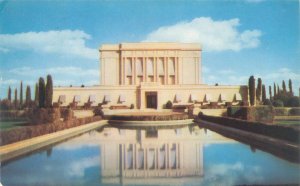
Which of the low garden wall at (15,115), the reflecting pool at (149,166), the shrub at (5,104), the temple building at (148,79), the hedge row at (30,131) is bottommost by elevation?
the reflecting pool at (149,166)

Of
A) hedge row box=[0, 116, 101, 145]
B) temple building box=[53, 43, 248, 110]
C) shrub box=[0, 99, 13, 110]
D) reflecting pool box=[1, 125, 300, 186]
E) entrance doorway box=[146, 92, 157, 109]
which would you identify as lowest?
reflecting pool box=[1, 125, 300, 186]

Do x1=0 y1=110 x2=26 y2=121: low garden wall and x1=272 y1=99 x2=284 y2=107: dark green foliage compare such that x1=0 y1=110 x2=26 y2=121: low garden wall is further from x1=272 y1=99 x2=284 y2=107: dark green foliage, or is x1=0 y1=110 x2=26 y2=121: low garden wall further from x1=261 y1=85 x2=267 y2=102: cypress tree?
x1=272 y1=99 x2=284 y2=107: dark green foliage

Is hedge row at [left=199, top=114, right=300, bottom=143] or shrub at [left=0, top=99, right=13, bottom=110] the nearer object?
hedge row at [left=199, top=114, right=300, bottom=143]

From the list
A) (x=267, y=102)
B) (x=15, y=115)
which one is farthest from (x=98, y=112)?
(x=267, y=102)

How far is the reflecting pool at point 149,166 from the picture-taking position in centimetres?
761

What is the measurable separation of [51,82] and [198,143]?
7801mm

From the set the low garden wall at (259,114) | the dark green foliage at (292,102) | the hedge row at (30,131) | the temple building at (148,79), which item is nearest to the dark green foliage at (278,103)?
the dark green foliage at (292,102)

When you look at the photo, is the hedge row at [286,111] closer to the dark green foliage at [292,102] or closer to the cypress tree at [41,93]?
the dark green foliage at [292,102]

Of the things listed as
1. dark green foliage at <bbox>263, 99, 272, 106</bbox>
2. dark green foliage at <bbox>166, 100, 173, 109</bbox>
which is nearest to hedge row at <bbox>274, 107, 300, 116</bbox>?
dark green foliage at <bbox>263, 99, 272, 106</bbox>

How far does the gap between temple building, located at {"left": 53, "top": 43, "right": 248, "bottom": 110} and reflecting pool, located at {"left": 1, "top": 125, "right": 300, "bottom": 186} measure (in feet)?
48.4

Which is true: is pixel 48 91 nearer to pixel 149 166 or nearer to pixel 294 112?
pixel 149 166

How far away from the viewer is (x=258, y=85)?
617 inches

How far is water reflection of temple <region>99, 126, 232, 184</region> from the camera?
813 cm

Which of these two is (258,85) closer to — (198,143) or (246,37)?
(246,37)
